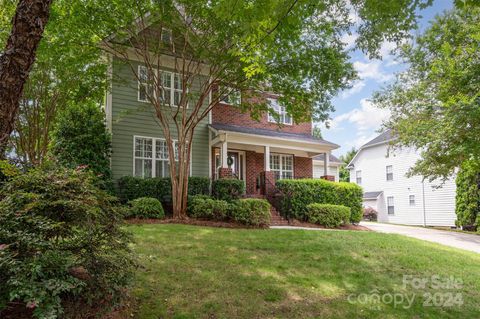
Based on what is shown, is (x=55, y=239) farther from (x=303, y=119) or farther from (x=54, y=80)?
(x=54, y=80)

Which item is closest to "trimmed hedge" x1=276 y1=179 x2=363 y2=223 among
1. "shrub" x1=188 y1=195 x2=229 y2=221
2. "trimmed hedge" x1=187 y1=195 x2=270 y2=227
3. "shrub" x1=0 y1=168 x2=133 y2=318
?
"trimmed hedge" x1=187 y1=195 x2=270 y2=227

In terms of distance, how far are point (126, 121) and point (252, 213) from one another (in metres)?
6.52

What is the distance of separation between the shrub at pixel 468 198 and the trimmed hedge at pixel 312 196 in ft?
19.1

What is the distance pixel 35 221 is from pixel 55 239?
1.27 feet

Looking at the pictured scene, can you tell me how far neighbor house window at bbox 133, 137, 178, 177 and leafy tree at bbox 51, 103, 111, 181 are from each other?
139 cm

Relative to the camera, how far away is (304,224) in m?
12.6

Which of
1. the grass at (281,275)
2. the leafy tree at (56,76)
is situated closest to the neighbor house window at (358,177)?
the grass at (281,275)

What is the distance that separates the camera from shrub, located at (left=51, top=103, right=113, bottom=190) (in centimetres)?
1116

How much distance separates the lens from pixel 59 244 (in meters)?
2.99

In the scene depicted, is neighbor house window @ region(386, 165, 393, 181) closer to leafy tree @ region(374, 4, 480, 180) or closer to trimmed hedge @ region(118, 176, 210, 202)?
leafy tree @ region(374, 4, 480, 180)

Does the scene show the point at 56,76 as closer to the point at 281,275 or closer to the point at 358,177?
the point at 281,275

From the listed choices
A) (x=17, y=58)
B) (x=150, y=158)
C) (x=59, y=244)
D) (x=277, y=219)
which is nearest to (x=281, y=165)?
(x=277, y=219)

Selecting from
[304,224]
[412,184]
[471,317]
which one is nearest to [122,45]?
[304,224]

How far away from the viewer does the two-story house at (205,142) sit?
12836 mm
